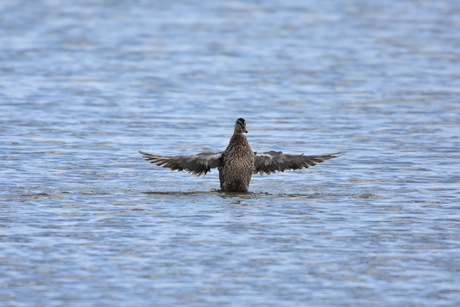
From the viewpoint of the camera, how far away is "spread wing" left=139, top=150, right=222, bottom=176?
1259 cm

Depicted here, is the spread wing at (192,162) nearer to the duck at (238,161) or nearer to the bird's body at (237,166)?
the duck at (238,161)

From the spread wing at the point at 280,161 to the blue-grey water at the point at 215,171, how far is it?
31cm

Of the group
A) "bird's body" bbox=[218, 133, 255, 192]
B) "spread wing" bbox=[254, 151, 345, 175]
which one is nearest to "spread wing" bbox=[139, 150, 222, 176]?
"bird's body" bbox=[218, 133, 255, 192]

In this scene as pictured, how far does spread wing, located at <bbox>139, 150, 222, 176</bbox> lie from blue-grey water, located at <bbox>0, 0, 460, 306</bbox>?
28 centimetres

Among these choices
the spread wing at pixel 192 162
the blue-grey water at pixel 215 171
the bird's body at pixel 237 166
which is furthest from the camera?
the spread wing at pixel 192 162

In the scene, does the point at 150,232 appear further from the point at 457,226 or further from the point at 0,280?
the point at 457,226

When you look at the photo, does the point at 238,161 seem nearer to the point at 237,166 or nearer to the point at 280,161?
the point at 237,166

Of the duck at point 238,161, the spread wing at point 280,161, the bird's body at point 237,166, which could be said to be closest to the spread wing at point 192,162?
the duck at point 238,161

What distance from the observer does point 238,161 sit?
12.4 m

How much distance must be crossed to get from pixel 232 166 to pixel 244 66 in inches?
506

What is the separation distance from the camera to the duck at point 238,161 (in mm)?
12406

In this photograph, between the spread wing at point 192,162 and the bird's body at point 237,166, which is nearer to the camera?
the bird's body at point 237,166

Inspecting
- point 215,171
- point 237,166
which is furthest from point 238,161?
point 215,171

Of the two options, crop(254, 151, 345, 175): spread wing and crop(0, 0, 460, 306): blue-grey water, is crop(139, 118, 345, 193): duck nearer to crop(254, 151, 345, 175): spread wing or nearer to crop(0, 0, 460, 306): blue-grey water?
crop(254, 151, 345, 175): spread wing
